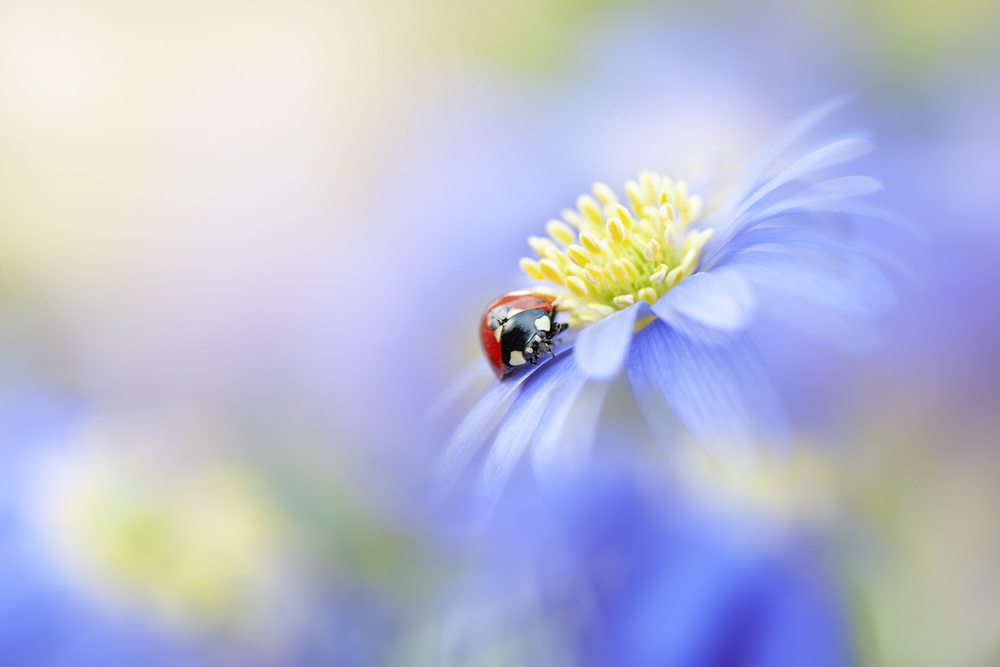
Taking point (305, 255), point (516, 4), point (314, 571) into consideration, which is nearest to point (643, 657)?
point (314, 571)

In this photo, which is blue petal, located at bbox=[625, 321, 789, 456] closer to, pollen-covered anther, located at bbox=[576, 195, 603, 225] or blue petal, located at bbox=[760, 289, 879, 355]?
blue petal, located at bbox=[760, 289, 879, 355]

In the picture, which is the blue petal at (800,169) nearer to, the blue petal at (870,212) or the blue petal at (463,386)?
the blue petal at (870,212)

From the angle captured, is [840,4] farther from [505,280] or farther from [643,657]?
[643,657]

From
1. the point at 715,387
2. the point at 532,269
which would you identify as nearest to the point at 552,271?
the point at 532,269

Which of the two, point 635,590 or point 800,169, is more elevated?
point 800,169

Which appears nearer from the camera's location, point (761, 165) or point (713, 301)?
point (713, 301)

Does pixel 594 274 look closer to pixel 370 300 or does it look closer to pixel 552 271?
pixel 552 271
